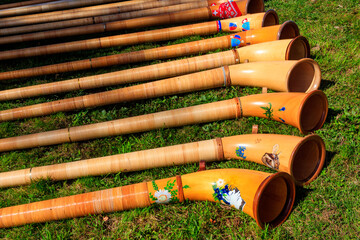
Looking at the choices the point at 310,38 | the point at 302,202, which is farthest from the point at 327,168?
the point at 310,38

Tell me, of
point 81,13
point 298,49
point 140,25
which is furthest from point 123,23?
point 298,49

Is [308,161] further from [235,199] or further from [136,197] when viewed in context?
[136,197]

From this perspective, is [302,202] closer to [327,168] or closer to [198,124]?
[327,168]

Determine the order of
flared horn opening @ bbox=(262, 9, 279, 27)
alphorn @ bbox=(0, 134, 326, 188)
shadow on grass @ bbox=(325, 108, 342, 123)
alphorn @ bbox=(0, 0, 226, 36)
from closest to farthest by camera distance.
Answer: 1. alphorn @ bbox=(0, 134, 326, 188)
2. shadow on grass @ bbox=(325, 108, 342, 123)
3. flared horn opening @ bbox=(262, 9, 279, 27)
4. alphorn @ bbox=(0, 0, 226, 36)

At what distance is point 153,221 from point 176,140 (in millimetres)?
988

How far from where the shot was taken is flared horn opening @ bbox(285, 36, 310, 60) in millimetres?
3750

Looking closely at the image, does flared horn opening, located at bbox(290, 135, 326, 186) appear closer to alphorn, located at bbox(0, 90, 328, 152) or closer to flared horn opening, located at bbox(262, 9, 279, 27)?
alphorn, located at bbox(0, 90, 328, 152)

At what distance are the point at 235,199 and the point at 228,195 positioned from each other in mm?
76

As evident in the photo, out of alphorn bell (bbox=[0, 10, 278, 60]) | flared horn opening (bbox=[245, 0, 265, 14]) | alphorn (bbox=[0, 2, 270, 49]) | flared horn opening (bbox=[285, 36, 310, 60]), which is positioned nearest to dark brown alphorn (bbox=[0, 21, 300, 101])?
flared horn opening (bbox=[285, 36, 310, 60])

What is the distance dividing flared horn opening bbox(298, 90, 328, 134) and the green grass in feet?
0.39

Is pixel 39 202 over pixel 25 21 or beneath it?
beneath

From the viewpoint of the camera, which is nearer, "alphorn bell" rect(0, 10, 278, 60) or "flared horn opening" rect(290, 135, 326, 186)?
"flared horn opening" rect(290, 135, 326, 186)

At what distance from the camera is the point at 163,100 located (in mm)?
3965

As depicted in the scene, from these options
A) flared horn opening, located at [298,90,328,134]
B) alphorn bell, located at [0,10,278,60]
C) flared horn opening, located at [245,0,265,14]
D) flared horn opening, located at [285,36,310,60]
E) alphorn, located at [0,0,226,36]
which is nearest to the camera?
flared horn opening, located at [298,90,328,134]
